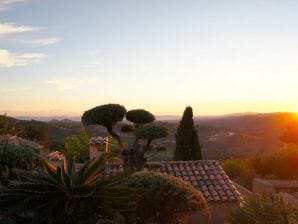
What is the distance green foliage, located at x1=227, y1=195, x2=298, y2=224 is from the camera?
38.1 ft

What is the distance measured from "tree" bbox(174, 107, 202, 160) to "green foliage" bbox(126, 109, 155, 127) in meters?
8.91

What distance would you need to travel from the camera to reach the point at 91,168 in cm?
874

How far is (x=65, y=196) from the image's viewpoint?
855 centimetres

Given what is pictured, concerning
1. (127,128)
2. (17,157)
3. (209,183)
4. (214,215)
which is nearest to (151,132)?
(127,128)

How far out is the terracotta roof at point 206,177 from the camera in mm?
17422

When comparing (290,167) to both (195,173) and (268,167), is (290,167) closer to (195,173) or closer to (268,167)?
(268,167)

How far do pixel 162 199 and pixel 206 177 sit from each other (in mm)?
7112

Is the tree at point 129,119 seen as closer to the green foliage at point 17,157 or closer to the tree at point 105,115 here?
the tree at point 105,115

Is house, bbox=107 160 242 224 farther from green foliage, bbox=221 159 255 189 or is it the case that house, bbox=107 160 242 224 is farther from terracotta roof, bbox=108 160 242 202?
green foliage, bbox=221 159 255 189

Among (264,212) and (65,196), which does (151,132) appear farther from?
(65,196)

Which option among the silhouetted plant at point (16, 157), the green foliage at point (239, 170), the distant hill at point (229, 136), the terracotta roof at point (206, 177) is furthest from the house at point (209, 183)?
the distant hill at point (229, 136)

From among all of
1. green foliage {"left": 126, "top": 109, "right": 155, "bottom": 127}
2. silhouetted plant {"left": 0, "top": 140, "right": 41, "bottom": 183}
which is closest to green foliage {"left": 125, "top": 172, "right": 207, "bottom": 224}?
silhouetted plant {"left": 0, "top": 140, "right": 41, "bottom": 183}

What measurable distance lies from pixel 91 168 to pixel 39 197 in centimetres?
107

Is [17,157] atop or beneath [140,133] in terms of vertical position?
beneath
